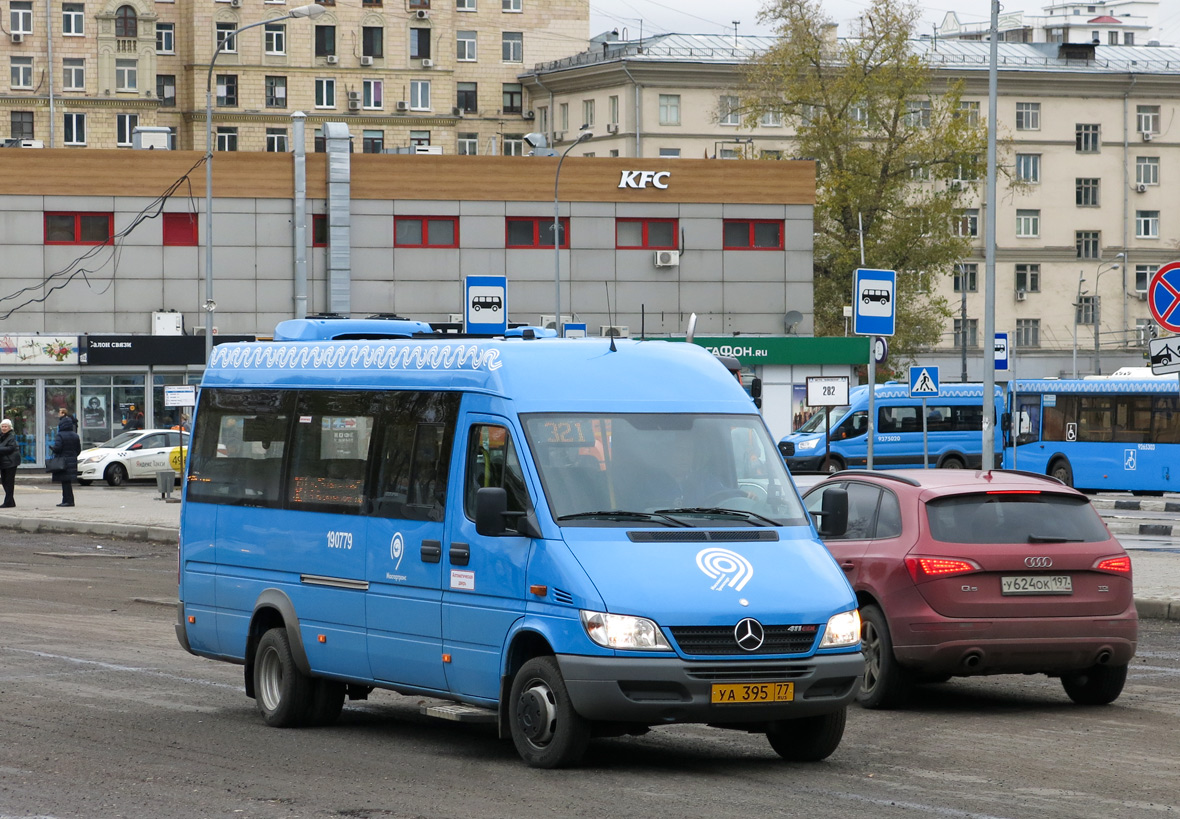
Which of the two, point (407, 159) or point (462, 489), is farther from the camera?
point (407, 159)

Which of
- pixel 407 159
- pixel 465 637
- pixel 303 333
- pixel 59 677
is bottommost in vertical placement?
pixel 59 677

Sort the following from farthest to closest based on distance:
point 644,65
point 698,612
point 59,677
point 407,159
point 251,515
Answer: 1. point 644,65
2. point 407,159
3. point 59,677
4. point 251,515
5. point 698,612

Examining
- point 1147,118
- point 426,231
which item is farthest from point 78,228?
point 1147,118

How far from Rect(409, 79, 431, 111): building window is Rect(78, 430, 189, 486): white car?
58.7 meters

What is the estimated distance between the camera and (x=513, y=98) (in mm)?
107000

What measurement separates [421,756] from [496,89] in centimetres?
9957

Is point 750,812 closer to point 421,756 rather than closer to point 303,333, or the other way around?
point 421,756

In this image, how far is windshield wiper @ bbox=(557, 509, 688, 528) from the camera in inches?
357

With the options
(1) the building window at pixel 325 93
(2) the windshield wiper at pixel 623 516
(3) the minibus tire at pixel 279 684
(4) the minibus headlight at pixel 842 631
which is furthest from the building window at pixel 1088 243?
(2) the windshield wiper at pixel 623 516

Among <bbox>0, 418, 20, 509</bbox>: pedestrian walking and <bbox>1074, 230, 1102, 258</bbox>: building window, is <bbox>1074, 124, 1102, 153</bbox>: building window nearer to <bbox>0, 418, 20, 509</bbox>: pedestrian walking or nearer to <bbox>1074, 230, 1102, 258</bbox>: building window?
<bbox>1074, 230, 1102, 258</bbox>: building window

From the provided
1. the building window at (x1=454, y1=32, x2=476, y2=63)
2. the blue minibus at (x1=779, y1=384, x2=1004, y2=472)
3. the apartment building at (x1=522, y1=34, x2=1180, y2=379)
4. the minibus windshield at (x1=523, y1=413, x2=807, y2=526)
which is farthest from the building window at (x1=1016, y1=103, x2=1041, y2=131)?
the minibus windshield at (x1=523, y1=413, x2=807, y2=526)

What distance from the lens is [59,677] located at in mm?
12750

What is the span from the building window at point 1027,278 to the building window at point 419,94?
111ft

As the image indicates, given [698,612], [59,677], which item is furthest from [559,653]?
[59,677]
